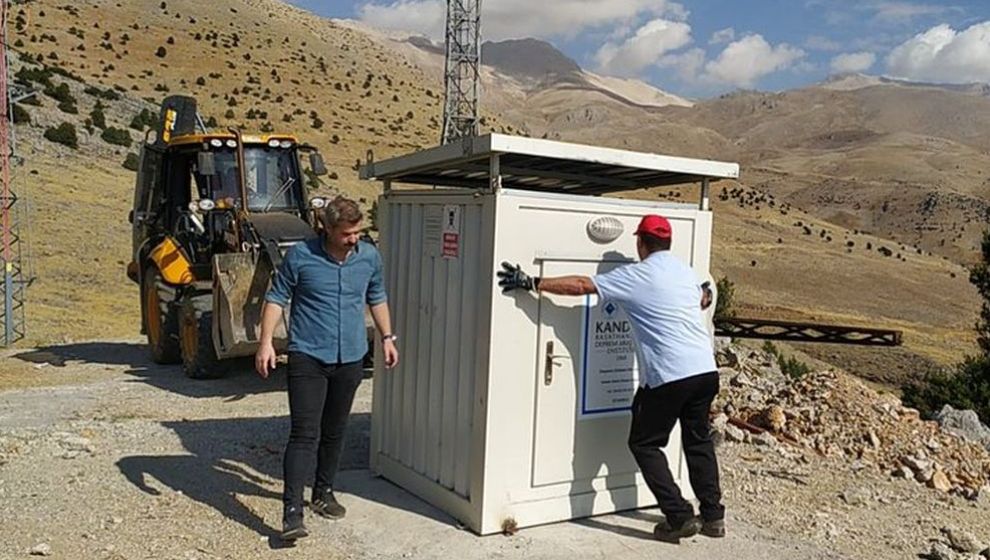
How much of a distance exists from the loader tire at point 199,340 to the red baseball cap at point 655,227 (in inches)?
268

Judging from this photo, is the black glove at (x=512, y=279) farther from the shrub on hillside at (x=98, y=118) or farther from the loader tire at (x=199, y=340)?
the shrub on hillside at (x=98, y=118)

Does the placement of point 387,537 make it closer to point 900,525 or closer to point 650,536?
point 650,536

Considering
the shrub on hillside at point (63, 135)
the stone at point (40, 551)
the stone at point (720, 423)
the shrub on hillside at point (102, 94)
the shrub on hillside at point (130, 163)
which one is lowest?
the stone at point (40, 551)

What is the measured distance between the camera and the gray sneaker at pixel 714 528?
5.72 m

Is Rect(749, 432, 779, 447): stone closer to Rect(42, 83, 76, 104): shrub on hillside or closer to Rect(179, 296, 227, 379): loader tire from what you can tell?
Rect(179, 296, 227, 379): loader tire

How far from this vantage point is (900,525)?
6.31m

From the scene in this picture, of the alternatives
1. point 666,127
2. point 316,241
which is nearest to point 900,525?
point 316,241

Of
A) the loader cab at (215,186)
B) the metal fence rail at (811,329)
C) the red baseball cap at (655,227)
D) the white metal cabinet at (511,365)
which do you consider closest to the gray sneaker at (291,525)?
the white metal cabinet at (511,365)

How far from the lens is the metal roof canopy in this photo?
5508 millimetres

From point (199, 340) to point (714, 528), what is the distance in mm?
7068

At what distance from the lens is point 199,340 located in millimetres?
10938

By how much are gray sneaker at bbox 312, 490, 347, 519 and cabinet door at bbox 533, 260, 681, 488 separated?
1.26m

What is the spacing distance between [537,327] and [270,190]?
6.70 m

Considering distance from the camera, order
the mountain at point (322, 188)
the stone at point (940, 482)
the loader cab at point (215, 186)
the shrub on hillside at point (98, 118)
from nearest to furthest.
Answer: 1. the stone at point (940, 482)
2. the loader cab at point (215, 186)
3. the mountain at point (322, 188)
4. the shrub on hillside at point (98, 118)
